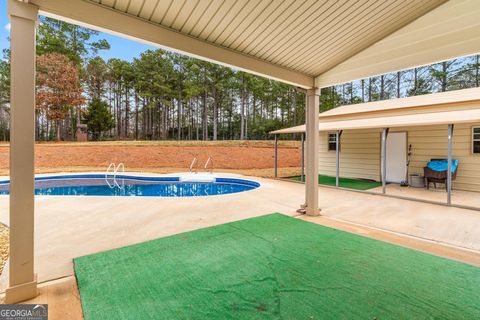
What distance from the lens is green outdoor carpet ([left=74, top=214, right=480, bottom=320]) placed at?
6.87 ft

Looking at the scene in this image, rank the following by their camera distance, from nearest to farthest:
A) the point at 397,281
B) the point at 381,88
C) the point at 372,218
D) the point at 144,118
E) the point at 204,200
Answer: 1. the point at 397,281
2. the point at 372,218
3. the point at 204,200
4. the point at 381,88
5. the point at 144,118

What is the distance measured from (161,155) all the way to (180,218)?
12048 millimetres

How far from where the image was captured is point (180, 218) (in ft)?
15.6

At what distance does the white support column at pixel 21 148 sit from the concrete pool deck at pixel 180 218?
1.54ft

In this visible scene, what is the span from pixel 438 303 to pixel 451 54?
3.20 meters

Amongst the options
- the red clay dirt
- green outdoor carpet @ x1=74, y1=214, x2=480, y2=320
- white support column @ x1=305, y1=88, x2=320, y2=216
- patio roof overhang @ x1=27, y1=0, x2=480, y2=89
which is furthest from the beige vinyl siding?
green outdoor carpet @ x1=74, y1=214, x2=480, y2=320

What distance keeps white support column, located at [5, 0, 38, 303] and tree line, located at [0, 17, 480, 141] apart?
791 inches

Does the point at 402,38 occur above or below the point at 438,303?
above

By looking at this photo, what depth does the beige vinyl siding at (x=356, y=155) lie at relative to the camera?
9.75 m

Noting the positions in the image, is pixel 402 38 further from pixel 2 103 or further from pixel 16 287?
pixel 2 103

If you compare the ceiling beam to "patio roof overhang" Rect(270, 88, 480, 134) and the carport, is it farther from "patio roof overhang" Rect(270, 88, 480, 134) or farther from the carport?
"patio roof overhang" Rect(270, 88, 480, 134)

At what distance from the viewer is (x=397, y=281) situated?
255 cm

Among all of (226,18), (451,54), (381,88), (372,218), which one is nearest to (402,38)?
(451,54)

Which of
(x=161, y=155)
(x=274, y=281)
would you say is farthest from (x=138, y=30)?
(x=161, y=155)
